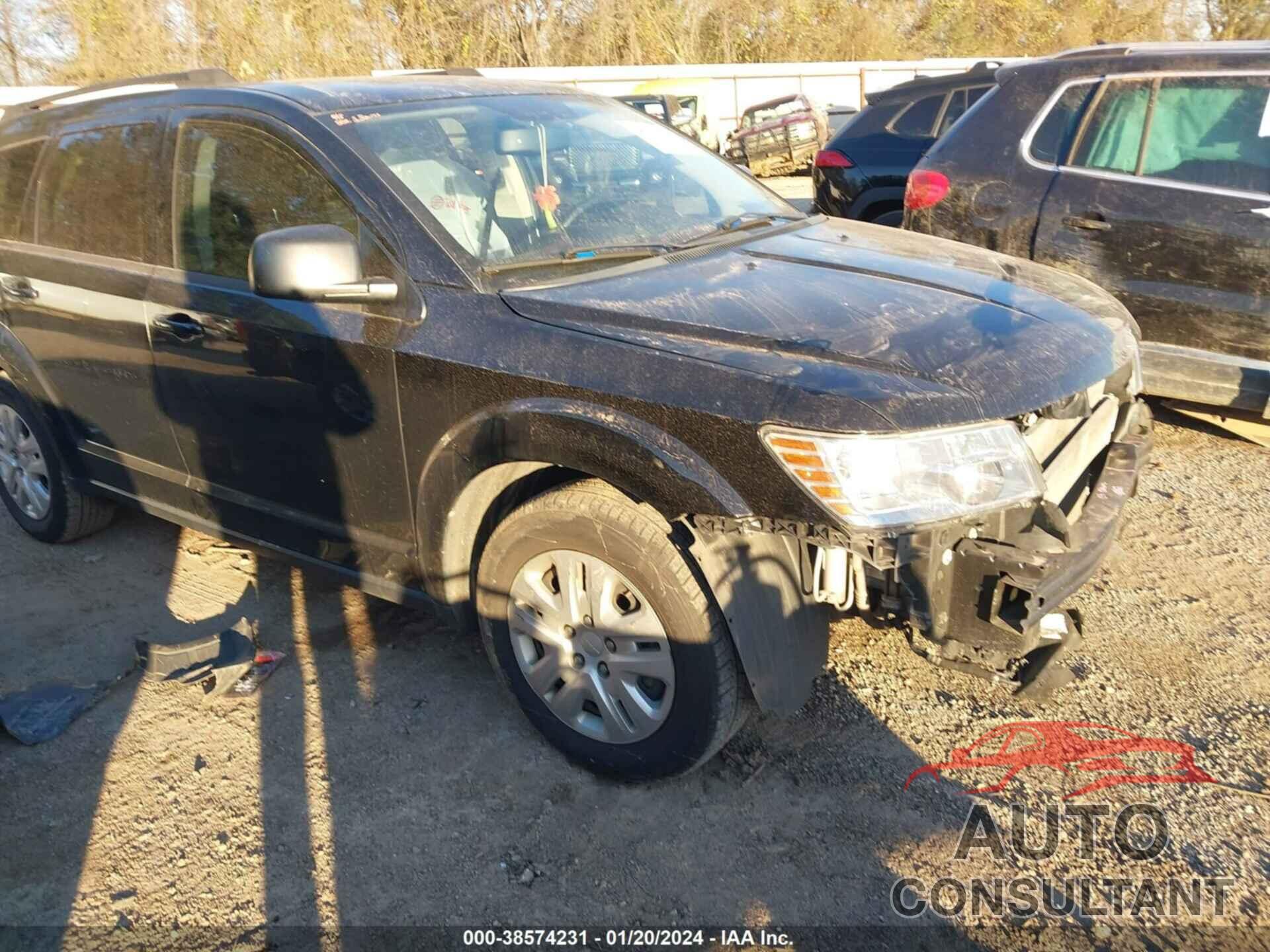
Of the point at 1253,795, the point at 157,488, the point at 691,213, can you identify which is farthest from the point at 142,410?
the point at 1253,795

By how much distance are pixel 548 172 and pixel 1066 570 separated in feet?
6.68

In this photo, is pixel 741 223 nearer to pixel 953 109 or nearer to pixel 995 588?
pixel 995 588

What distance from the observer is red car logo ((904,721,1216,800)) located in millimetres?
2879

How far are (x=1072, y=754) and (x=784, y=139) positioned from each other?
58.3 ft

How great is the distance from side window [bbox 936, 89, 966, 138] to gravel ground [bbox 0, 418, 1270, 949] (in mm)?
4858

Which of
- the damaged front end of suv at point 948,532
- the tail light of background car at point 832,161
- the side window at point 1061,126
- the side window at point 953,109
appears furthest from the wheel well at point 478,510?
the side window at point 953,109

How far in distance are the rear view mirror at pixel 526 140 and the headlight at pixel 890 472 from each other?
62.9 inches

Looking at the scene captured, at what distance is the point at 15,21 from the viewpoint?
84.4ft

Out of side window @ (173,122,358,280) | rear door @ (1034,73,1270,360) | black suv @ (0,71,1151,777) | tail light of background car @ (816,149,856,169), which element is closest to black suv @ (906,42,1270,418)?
rear door @ (1034,73,1270,360)

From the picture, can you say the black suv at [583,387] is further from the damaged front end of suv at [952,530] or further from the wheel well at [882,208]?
the wheel well at [882,208]

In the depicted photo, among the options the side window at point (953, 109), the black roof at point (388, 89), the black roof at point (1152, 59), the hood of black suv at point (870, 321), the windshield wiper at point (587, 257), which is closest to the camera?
the hood of black suv at point (870, 321)

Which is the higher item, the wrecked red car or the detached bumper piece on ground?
the wrecked red car

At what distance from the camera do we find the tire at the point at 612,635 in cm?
265

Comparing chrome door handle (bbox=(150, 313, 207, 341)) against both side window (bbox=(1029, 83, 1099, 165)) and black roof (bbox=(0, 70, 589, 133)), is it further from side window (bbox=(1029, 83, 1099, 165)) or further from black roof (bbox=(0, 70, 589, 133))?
side window (bbox=(1029, 83, 1099, 165))
